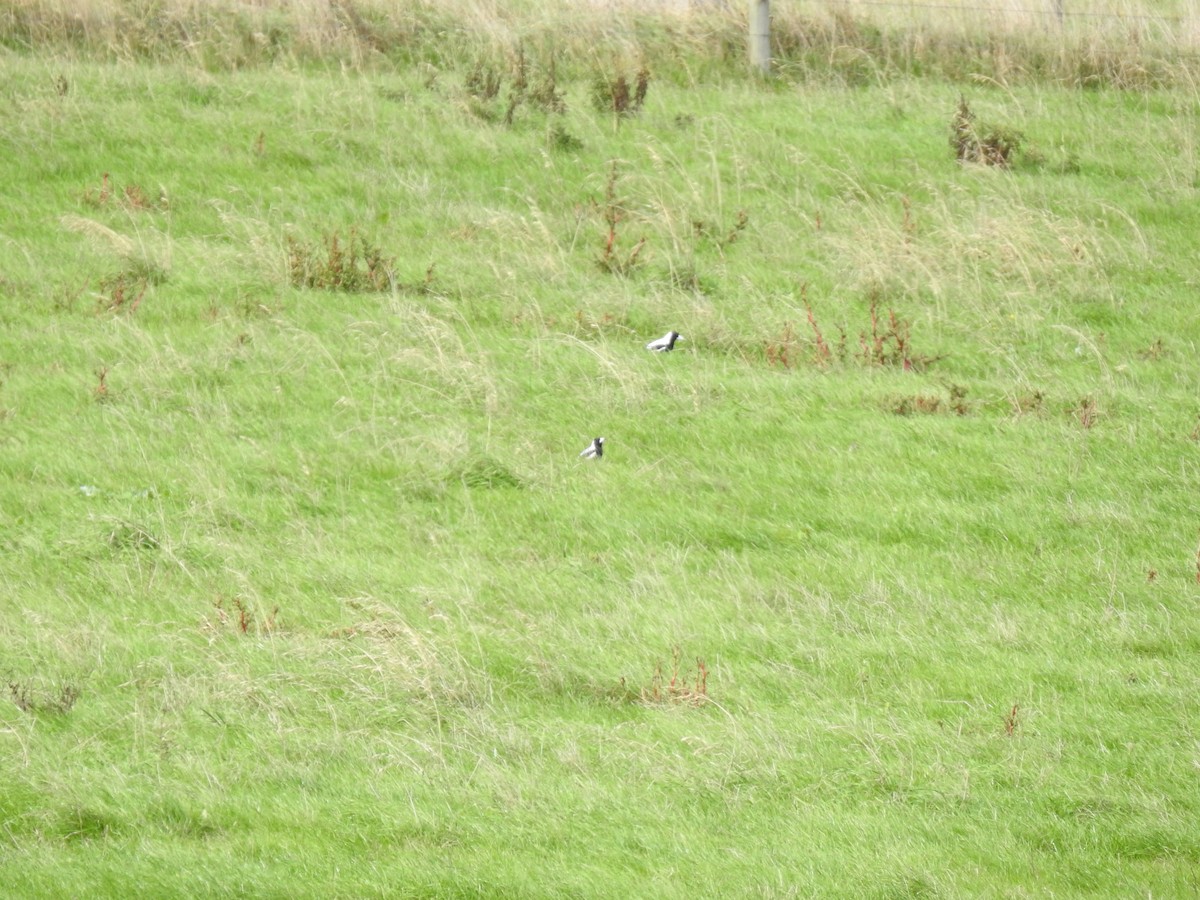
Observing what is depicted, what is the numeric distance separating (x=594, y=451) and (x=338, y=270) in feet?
11.5

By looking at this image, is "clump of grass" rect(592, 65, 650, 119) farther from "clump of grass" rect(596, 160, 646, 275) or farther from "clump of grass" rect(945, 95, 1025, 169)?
"clump of grass" rect(945, 95, 1025, 169)

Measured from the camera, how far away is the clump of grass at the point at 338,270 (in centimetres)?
1173

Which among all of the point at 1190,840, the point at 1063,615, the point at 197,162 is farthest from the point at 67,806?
the point at 197,162

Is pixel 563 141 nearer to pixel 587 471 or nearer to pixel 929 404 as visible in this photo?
pixel 929 404

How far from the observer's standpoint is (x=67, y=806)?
18.8 feet

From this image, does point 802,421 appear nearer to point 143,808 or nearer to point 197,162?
point 143,808

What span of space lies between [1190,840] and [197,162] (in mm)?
10839

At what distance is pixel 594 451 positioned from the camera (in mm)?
9344

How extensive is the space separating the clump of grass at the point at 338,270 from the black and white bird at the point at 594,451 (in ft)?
10.0

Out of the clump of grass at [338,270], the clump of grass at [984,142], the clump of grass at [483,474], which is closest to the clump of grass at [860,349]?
the clump of grass at [483,474]

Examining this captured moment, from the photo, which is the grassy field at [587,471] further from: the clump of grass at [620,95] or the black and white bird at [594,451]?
the clump of grass at [620,95]

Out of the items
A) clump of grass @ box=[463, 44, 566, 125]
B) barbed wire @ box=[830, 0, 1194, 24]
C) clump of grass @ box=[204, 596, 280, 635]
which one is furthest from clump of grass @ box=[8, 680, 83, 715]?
barbed wire @ box=[830, 0, 1194, 24]

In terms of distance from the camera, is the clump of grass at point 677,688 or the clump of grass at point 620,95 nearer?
the clump of grass at point 677,688

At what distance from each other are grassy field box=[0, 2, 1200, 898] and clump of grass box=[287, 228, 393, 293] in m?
0.04
